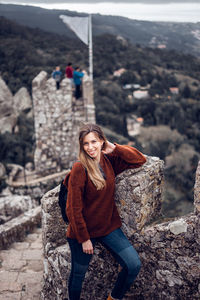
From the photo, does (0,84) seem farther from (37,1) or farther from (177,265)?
(177,265)

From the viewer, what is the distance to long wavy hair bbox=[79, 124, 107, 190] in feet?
7.41

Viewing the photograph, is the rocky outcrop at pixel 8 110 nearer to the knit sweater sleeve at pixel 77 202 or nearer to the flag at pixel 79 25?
the flag at pixel 79 25

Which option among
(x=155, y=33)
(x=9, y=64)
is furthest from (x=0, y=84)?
(x=155, y=33)

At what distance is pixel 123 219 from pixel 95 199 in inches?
13.3

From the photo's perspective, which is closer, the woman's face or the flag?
the woman's face

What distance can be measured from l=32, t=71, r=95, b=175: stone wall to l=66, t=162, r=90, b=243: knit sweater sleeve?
5830mm

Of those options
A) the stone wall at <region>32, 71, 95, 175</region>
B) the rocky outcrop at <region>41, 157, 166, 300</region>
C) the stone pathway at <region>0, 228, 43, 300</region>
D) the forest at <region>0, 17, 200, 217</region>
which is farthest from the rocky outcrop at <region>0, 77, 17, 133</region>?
the rocky outcrop at <region>41, 157, 166, 300</region>

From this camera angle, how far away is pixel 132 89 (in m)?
23.4

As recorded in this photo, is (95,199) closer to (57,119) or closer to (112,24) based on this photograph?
(57,119)

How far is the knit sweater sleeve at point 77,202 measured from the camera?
223 centimetres

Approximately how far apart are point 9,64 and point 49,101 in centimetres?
1317

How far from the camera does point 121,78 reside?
2403cm

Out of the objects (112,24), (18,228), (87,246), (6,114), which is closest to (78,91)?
(18,228)

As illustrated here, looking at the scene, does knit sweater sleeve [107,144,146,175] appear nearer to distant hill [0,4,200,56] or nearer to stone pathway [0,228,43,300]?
stone pathway [0,228,43,300]
